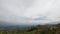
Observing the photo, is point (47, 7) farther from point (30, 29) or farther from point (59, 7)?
point (30, 29)

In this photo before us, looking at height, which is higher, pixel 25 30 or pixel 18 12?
pixel 18 12

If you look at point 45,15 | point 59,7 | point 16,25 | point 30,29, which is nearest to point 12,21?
point 16,25

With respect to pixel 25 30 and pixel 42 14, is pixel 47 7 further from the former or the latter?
pixel 25 30

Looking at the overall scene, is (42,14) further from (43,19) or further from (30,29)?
(30,29)

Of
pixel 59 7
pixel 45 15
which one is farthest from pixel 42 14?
pixel 59 7

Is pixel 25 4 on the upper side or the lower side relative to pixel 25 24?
upper

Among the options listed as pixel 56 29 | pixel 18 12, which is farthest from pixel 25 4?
pixel 56 29

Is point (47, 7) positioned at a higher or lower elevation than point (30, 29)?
higher
